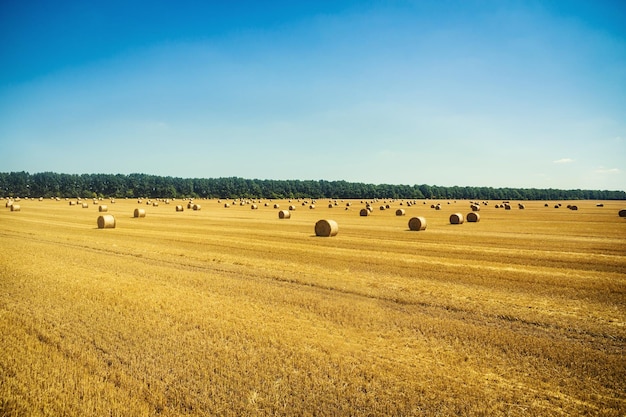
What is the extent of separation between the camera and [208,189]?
15338 cm

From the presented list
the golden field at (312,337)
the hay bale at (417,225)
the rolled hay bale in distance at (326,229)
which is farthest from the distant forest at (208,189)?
the golden field at (312,337)

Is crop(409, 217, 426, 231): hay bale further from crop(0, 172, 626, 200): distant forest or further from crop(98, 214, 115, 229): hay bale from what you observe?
crop(0, 172, 626, 200): distant forest

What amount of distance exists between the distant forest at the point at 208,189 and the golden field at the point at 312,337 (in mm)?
130329

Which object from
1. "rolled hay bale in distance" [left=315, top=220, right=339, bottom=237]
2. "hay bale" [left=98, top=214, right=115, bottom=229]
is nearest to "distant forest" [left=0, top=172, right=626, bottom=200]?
"hay bale" [left=98, top=214, right=115, bottom=229]

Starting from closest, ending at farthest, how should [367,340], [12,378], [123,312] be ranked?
[12,378]
[367,340]
[123,312]

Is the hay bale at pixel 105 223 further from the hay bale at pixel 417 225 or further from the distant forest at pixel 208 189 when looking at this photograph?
the distant forest at pixel 208 189

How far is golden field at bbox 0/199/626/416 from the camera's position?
5805 millimetres

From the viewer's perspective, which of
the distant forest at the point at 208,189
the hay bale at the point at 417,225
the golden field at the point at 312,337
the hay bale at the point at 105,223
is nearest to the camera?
the golden field at the point at 312,337

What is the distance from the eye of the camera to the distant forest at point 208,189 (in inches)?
5256

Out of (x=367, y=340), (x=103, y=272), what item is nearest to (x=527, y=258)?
(x=367, y=340)

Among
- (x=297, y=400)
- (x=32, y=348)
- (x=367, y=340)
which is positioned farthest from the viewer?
(x=367, y=340)

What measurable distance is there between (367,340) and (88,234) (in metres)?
25.5

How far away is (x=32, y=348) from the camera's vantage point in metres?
7.51

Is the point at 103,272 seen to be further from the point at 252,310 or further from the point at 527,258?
the point at 527,258
